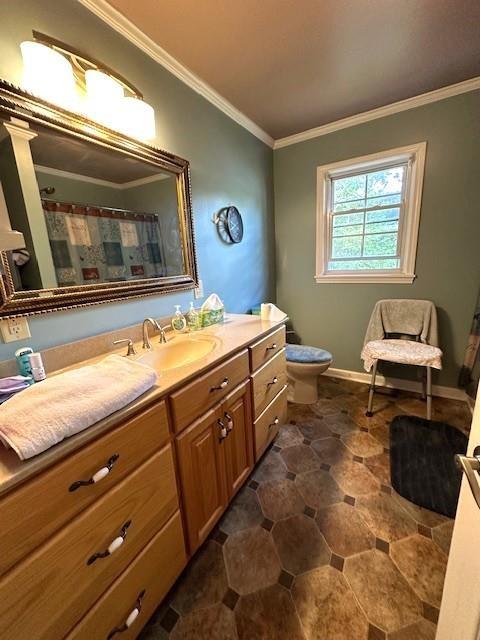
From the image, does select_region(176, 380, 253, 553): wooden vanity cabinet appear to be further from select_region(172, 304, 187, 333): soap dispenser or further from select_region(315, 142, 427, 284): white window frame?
select_region(315, 142, 427, 284): white window frame

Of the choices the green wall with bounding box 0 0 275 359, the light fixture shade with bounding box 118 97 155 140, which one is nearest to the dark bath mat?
the green wall with bounding box 0 0 275 359

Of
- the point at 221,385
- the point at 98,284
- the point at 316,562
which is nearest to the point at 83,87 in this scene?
the point at 98,284

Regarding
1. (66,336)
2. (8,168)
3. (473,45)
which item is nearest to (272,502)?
(66,336)

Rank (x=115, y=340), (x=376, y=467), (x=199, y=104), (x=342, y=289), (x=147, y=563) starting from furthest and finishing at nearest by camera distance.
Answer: (x=342, y=289), (x=199, y=104), (x=376, y=467), (x=115, y=340), (x=147, y=563)

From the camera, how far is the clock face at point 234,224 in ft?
6.70

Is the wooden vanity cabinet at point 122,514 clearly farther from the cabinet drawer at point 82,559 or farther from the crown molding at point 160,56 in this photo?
the crown molding at point 160,56

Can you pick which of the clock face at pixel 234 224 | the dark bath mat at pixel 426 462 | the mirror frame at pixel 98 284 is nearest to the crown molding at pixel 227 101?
the mirror frame at pixel 98 284

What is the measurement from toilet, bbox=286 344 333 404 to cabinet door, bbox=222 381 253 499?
2.68 ft

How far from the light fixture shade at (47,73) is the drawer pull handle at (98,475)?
1327 mm

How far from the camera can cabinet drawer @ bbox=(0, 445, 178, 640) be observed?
0.57 m

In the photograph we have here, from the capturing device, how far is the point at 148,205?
1461mm

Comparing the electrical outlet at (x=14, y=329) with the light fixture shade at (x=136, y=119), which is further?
the light fixture shade at (x=136, y=119)

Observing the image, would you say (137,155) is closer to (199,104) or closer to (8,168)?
(8,168)

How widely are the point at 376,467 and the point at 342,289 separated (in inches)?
60.8
